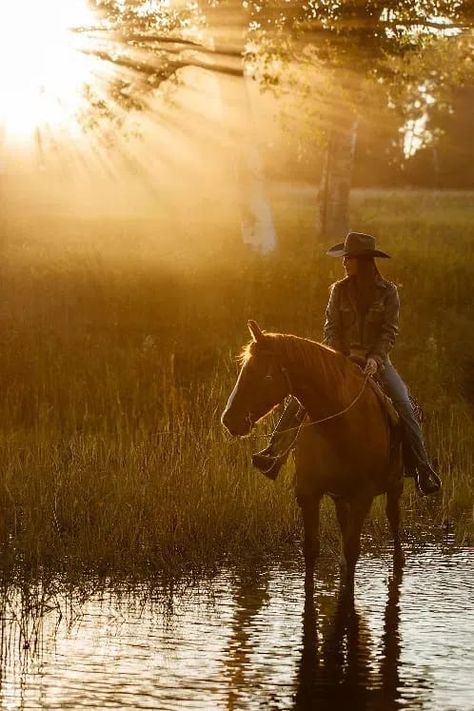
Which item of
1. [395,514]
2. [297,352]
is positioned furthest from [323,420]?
[395,514]

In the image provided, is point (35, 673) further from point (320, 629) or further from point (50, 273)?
point (50, 273)

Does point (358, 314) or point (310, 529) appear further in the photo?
point (358, 314)

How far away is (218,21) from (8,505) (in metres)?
17.0

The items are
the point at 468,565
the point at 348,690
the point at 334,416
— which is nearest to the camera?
the point at 348,690

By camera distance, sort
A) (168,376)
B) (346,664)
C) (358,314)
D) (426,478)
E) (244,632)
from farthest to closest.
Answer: (168,376), (426,478), (358,314), (244,632), (346,664)

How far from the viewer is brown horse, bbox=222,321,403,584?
942 centimetres

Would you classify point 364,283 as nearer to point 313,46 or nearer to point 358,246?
point 358,246

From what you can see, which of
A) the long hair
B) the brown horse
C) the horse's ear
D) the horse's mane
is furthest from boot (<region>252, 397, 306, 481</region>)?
the horse's ear

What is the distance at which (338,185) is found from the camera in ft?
101

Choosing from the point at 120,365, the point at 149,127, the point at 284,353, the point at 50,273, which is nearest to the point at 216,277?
the point at 50,273

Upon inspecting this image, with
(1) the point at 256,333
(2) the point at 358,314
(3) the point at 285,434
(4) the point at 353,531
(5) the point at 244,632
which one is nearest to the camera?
(5) the point at 244,632

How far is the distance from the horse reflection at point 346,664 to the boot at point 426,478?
4.90 ft

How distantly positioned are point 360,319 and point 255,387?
6.07 feet

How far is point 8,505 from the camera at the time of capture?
1166 centimetres
